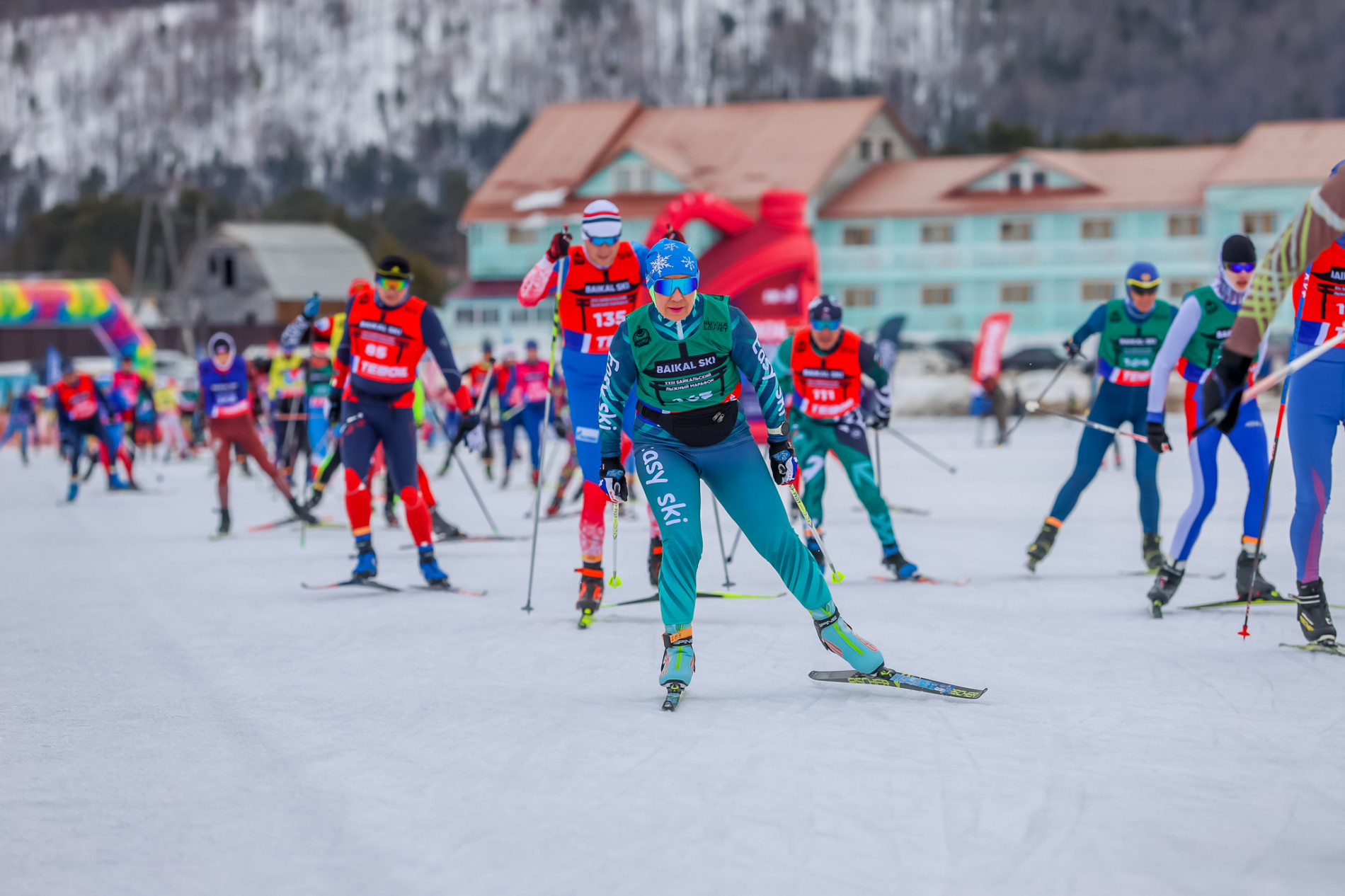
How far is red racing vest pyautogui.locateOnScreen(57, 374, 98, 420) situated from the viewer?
757 inches

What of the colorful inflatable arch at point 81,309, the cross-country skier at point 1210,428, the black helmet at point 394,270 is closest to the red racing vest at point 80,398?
the black helmet at point 394,270

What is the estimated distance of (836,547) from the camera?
1109 cm

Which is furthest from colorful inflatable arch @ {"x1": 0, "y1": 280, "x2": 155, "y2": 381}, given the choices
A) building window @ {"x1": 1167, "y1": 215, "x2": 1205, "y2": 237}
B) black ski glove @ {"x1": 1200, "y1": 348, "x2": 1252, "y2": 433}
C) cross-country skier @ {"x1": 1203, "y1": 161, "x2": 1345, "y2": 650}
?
black ski glove @ {"x1": 1200, "y1": 348, "x2": 1252, "y2": 433}

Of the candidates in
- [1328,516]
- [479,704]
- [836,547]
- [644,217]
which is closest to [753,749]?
[479,704]

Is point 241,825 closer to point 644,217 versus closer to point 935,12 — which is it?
point 644,217

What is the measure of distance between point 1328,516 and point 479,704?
7.89 m

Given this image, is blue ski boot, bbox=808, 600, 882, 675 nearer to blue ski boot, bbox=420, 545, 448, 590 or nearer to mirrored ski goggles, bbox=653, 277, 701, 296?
mirrored ski goggles, bbox=653, 277, 701, 296

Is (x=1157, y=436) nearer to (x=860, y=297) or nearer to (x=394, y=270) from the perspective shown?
(x=394, y=270)

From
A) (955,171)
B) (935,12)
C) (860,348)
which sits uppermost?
(935,12)

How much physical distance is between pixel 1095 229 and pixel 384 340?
4867 centimetres

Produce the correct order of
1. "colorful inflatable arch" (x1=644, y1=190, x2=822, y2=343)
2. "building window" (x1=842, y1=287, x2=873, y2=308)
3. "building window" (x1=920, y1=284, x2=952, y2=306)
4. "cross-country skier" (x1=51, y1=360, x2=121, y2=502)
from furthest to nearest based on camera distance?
"building window" (x1=842, y1=287, x2=873, y2=308)
"building window" (x1=920, y1=284, x2=952, y2=306)
"colorful inflatable arch" (x1=644, y1=190, x2=822, y2=343)
"cross-country skier" (x1=51, y1=360, x2=121, y2=502)

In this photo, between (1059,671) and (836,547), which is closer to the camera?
(1059,671)

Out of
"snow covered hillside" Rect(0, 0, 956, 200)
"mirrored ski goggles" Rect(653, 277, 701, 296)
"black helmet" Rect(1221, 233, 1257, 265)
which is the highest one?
"snow covered hillside" Rect(0, 0, 956, 200)

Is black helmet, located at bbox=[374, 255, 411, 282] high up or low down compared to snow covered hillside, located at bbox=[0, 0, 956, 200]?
down
